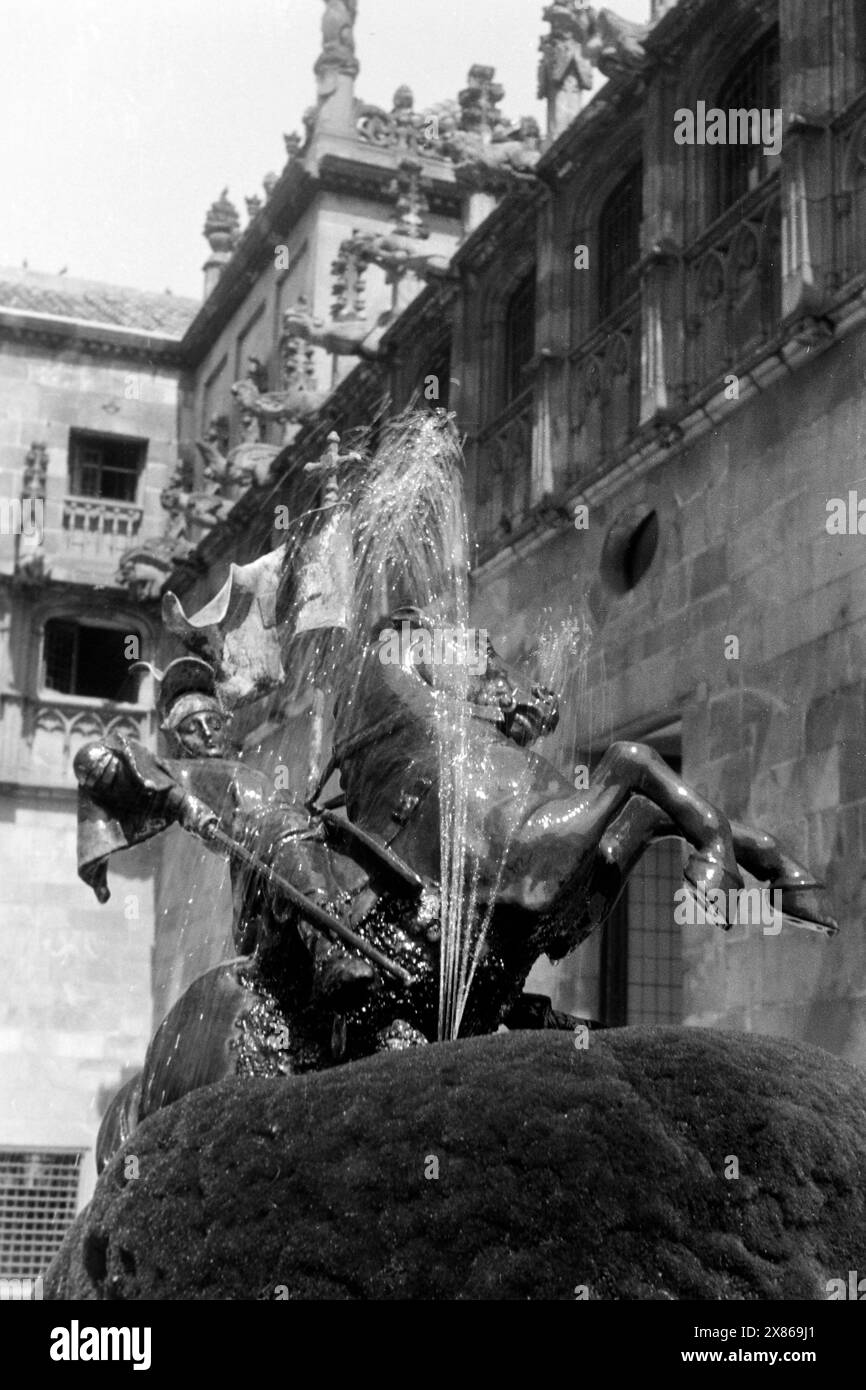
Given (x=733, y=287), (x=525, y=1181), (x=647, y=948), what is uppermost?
(x=733, y=287)

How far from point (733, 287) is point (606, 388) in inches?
89.5

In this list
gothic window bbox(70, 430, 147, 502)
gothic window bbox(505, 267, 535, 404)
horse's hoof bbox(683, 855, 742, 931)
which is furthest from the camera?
gothic window bbox(70, 430, 147, 502)

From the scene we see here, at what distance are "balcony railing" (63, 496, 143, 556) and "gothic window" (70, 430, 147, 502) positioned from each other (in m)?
0.87

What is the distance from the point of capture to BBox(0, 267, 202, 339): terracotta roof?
133ft

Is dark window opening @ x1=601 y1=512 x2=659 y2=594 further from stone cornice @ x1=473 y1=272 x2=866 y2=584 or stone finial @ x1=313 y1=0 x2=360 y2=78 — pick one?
stone finial @ x1=313 y1=0 x2=360 y2=78

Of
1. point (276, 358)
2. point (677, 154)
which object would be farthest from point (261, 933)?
point (276, 358)

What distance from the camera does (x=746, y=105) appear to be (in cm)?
1847

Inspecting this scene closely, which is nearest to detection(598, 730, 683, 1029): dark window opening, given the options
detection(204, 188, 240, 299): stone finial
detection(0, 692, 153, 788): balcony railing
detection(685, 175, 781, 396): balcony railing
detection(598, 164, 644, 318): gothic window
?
detection(685, 175, 781, 396): balcony railing

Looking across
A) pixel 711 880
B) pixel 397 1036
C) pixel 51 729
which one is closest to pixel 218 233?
pixel 51 729

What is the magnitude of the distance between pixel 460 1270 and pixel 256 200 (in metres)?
32.3

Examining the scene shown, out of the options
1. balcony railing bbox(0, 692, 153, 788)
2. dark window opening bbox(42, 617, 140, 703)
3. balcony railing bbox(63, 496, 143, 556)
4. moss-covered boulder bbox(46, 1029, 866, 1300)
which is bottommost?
moss-covered boulder bbox(46, 1029, 866, 1300)

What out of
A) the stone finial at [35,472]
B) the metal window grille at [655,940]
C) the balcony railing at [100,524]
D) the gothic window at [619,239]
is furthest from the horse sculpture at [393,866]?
the balcony railing at [100,524]

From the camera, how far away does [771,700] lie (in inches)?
630

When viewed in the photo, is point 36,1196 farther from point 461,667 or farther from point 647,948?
point 461,667
